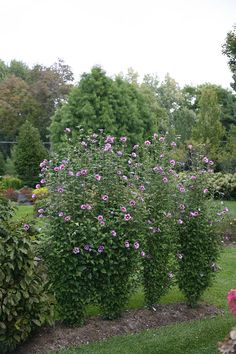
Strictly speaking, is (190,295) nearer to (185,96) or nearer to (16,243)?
(16,243)

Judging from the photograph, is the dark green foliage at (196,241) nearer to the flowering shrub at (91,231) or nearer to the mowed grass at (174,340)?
the mowed grass at (174,340)

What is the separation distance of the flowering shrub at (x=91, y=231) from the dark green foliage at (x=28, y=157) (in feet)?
52.6

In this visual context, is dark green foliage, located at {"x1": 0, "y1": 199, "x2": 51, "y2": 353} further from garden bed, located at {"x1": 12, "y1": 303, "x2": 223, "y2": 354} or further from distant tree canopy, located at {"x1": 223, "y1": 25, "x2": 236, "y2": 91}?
distant tree canopy, located at {"x1": 223, "y1": 25, "x2": 236, "y2": 91}

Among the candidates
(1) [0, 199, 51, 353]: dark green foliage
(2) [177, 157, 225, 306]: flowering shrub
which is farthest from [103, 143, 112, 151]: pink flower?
(1) [0, 199, 51, 353]: dark green foliage

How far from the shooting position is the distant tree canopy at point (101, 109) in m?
18.2

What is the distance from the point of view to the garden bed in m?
4.69

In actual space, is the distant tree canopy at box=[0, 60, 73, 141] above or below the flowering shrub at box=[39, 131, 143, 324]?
above

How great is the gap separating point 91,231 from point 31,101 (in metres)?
29.1

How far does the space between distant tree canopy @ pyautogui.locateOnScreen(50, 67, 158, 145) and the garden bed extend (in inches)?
496

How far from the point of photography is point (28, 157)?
69.6 feet

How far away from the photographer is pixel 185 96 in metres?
40.5

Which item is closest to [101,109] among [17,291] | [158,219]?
[158,219]

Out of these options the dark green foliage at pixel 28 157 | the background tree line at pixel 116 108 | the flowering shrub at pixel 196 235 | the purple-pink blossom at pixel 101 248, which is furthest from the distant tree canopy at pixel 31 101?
the purple-pink blossom at pixel 101 248

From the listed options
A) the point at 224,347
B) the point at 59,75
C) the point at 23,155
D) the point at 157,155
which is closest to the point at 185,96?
the point at 59,75
